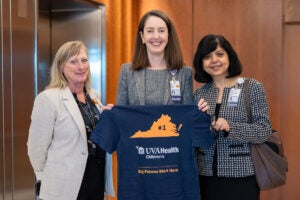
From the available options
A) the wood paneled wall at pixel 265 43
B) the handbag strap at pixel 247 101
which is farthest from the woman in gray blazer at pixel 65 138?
the wood paneled wall at pixel 265 43

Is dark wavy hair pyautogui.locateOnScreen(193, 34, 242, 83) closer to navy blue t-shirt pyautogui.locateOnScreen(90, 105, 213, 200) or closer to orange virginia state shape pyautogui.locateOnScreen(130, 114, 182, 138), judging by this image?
navy blue t-shirt pyautogui.locateOnScreen(90, 105, 213, 200)

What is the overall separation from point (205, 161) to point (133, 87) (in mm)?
701

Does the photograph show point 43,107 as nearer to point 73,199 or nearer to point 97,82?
point 73,199

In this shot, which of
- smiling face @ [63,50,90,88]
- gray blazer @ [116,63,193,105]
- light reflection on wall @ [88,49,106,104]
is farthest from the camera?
light reflection on wall @ [88,49,106,104]

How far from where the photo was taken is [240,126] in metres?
2.46

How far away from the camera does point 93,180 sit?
2633 mm

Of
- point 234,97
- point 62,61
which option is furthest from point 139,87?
point 234,97

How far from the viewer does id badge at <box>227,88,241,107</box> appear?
254cm

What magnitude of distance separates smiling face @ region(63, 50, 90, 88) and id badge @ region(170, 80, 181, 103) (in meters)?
0.60

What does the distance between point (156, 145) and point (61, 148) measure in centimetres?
61

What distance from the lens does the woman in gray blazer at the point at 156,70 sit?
265 centimetres

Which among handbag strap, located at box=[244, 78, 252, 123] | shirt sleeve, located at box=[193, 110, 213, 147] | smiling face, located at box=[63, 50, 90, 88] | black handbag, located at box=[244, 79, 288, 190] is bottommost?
black handbag, located at box=[244, 79, 288, 190]

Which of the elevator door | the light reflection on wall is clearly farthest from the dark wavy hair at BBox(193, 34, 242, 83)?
the light reflection on wall

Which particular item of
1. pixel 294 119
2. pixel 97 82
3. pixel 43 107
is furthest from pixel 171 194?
pixel 294 119
